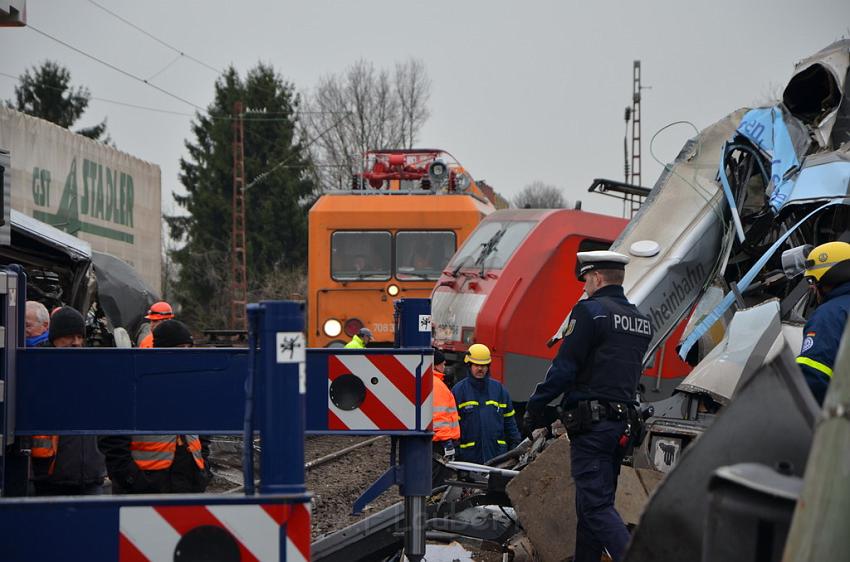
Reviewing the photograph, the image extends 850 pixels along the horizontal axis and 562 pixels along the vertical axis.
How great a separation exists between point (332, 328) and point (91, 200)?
12.2 m

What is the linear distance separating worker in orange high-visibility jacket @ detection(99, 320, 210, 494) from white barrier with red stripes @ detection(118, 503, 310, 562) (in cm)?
279

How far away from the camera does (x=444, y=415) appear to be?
351 inches

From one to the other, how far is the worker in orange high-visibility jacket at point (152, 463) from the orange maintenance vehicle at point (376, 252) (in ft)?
31.1

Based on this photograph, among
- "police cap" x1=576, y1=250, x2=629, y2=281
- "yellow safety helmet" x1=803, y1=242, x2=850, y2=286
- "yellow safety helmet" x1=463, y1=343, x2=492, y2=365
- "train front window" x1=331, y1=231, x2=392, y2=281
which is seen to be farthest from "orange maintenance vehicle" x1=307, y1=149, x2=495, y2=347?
"yellow safety helmet" x1=803, y1=242, x2=850, y2=286

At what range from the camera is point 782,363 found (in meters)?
2.53

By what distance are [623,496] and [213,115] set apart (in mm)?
44070

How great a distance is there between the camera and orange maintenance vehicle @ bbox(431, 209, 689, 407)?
11484mm

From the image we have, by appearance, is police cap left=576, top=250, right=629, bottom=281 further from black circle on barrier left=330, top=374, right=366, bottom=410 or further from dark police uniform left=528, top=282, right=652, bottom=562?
black circle on barrier left=330, top=374, right=366, bottom=410

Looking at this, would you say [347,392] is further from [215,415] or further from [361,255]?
[361,255]

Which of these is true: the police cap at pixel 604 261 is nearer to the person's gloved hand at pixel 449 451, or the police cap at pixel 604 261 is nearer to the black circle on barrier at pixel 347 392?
the black circle on barrier at pixel 347 392

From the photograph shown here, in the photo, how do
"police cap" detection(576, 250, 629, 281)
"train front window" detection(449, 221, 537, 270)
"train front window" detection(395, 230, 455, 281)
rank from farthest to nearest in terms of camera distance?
"train front window" detection(395, 230, 455, 281)
"train front window" detection(449, 221, 537, 270)
"police cap" detection(576, 250, 629, 281)

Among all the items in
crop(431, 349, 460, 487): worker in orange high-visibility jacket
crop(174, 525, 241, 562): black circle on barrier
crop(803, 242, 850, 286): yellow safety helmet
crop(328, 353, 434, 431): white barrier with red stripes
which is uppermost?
crop(803, 242, 850, 286): yellow safety helmet

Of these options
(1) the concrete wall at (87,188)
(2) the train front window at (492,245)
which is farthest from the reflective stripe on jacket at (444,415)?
(1) the concrete wall at (87,188)

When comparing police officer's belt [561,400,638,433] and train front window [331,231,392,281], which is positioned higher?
train front window [331,231,392,281]
